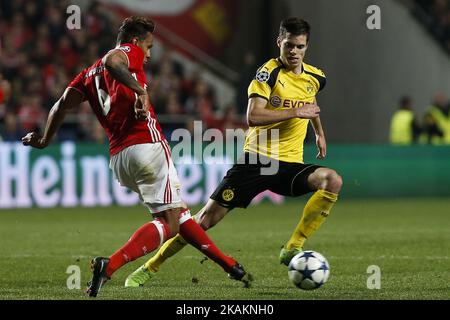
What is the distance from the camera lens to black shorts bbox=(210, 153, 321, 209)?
9180 mm

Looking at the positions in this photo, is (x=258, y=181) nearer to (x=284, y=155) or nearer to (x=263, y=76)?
(x=284, y=155)

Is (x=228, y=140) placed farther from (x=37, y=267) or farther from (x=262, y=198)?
(x=37, y=267)

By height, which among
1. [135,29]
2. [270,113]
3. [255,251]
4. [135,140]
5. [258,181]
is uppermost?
[135,29]

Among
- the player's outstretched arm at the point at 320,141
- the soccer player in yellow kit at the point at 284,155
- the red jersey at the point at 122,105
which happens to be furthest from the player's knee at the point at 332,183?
the red jersey at the point at 122,105

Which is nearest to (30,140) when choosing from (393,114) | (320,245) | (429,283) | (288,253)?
(288,253)

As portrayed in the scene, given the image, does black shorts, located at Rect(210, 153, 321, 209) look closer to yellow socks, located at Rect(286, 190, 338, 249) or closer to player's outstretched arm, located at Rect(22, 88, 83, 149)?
yellow socks, located at Rect(286, 190, 338, 249)

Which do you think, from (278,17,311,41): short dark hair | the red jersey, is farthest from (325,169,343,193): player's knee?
the red jersey

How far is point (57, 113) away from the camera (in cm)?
830

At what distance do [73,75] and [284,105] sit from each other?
37.0ft

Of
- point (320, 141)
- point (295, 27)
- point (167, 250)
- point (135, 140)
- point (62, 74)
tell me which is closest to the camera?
point (135, 140)

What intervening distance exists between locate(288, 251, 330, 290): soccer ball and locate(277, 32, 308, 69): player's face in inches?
73.2

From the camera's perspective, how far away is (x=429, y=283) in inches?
337

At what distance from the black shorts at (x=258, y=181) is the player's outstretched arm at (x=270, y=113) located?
0.53m

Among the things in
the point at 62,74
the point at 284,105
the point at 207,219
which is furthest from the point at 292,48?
the point at 62,74
